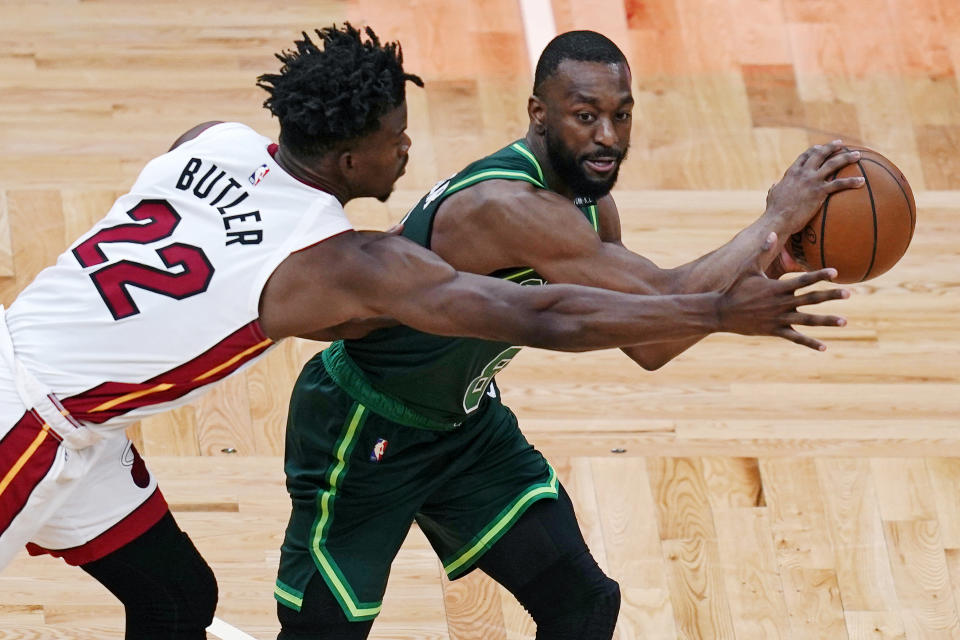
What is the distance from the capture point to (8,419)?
3129mm

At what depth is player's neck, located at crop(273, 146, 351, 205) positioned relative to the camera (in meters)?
3.14

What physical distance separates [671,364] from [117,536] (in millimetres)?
2292

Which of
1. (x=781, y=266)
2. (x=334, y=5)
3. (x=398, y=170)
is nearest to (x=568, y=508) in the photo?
(x=781, y=266)

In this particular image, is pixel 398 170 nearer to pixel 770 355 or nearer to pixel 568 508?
pixel 568 508

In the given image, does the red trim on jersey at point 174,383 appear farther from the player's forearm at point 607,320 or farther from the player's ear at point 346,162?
the player's forearm at point 607,320

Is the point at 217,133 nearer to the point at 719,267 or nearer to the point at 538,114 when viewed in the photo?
the point at 538,114

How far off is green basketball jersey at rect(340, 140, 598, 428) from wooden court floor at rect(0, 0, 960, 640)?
0.93m

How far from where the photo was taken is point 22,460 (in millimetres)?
3154

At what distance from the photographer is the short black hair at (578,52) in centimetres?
348

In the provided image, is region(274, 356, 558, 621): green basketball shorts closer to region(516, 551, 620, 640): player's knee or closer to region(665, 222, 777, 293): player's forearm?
region(516, 551, 620, 640): player's knee

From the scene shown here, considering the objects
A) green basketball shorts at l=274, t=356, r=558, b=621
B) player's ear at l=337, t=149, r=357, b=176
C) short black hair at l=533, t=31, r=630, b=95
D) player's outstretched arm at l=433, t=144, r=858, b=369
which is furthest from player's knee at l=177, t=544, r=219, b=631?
short black hair at l=533, t=31, r=630, b=95

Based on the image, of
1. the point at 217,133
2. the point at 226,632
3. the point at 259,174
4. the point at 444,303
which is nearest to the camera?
the point at 444,303

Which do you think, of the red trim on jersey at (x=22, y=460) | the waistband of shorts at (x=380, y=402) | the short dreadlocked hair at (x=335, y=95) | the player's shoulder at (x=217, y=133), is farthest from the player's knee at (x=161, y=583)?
the short dreadlocked hair at (x=335, y=95)

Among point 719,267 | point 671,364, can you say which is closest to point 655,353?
point 719,267
